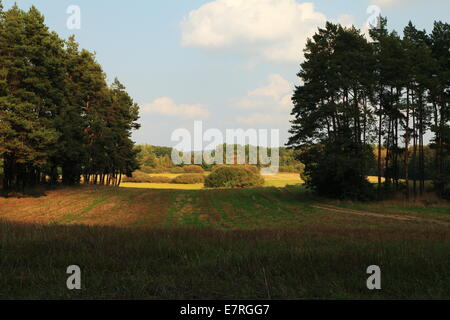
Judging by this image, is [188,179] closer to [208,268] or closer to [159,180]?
[159,180]

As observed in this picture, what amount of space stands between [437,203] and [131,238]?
120 ft

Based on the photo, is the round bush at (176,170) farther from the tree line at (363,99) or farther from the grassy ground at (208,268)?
the grassy ground at (208,268)

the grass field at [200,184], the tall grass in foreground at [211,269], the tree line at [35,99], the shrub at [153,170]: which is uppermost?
the tree line at [35,99]

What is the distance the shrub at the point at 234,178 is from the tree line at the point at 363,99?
54927 mm

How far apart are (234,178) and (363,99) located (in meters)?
60.1

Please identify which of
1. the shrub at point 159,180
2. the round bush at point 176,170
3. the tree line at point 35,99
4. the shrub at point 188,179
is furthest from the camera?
the round bush at point 176,170

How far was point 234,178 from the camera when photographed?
96312 millimetres

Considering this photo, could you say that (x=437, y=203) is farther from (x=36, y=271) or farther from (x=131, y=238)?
(x=36, y=271)

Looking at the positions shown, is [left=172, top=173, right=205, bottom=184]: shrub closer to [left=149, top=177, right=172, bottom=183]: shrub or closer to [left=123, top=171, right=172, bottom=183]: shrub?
[left=149, top=177, right=172, bottom=183]: shrub

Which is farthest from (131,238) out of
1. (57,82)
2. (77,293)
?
(57,82)

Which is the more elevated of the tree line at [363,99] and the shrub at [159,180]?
the tree line at [363,99]

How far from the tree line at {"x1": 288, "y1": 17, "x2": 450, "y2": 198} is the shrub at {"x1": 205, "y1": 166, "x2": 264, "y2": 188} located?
54927 mm

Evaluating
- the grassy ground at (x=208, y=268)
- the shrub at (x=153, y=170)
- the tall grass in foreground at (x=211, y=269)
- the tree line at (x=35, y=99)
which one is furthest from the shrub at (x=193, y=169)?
the tall grass in foreground at (x=211, y=269)

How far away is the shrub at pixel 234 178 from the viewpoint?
313 feet
